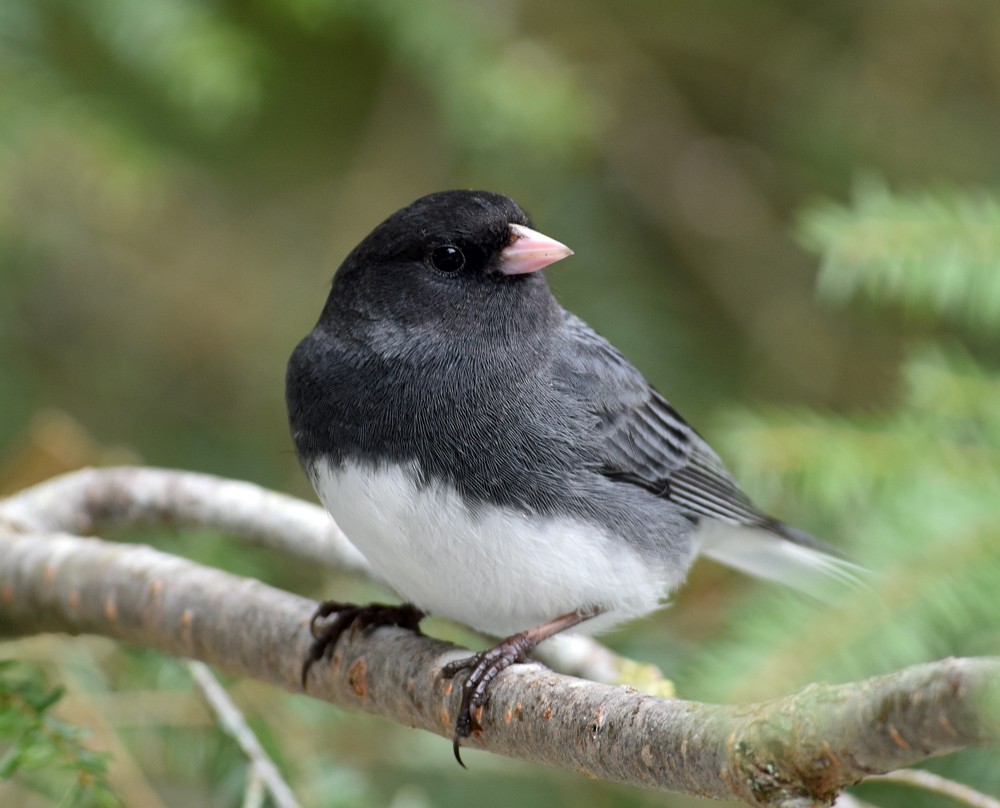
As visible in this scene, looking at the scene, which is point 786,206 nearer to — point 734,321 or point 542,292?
point 734,321

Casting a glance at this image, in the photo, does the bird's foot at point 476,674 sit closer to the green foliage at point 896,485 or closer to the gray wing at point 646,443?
the green foliage at point 896,485

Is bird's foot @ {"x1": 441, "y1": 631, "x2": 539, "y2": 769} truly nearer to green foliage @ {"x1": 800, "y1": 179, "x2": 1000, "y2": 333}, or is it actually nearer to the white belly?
the white belly

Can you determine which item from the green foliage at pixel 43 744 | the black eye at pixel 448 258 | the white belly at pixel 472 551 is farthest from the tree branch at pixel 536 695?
the black eye at pixel 448 258

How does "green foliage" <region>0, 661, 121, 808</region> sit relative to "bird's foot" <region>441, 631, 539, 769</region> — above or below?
below

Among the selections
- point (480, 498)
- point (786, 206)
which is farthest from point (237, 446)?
point (786, 206)

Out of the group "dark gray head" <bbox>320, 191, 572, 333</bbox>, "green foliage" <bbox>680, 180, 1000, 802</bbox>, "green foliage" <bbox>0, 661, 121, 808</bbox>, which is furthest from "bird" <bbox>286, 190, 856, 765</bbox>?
"green foliage" <bbox>0, 661, 121, 808</bbox>
